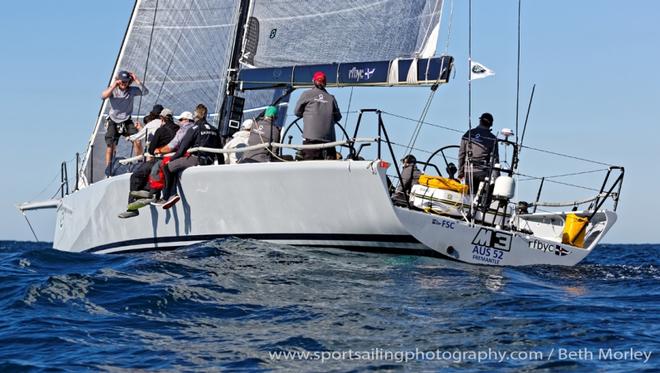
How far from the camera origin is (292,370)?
5.93 m

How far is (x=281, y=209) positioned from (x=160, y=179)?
1.99m

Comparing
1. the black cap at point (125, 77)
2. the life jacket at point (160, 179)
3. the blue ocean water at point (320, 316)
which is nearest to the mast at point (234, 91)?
the black cap at point (125, 77)

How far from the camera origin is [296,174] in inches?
414

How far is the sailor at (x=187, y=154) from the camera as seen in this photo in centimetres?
1188

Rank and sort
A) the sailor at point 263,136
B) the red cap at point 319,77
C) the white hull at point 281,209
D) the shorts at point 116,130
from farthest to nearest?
the shorts at point 116,130
the sailor at point 263,136
the red cap at point 319,77
the white hull at point 281,209

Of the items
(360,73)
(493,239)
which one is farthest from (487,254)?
(360,73)

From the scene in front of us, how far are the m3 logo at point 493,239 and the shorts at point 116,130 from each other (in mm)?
5955

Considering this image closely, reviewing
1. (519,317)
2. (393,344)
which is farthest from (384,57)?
(393,344)

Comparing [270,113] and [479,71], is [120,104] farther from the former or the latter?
[479,71]

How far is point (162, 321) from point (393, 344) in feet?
5.88

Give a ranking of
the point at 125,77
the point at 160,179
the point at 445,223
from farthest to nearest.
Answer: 1. the point at 125,77
2. the point at 160,179
3. the point at 445,223

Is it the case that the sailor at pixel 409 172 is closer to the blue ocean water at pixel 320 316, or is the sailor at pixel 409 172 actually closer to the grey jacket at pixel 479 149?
the grey jacket at pixel 479 149

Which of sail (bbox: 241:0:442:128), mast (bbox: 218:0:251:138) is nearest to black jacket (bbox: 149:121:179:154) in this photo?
mast (bbox: 218:0:251:138)

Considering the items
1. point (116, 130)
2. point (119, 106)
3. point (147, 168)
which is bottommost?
point (147, 168)
